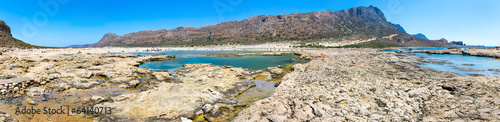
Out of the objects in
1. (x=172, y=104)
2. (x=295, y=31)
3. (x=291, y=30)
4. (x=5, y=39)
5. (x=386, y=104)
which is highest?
(x=291, y=30)

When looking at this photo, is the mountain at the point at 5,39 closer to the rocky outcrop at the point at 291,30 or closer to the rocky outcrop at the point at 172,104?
the rocky outcrop at the point at 172,104

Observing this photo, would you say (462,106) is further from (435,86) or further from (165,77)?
(165,77)

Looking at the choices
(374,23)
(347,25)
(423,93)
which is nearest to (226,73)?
(423,93)

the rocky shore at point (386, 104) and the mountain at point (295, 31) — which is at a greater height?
the mountain at point (295, 31)

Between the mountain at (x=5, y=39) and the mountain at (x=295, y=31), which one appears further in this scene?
the mountain at (x=295, y=31)

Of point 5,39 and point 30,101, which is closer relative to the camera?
point 30,101

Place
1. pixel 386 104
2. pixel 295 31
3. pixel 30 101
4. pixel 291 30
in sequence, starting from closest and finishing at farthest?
pixel 386 104
pixel 30 101
pixel 295 31
pixel 291 30

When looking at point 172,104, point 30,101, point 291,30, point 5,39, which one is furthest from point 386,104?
point 291,30

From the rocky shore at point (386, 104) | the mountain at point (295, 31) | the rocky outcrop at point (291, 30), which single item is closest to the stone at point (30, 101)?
the rocky shore at point (386, 104)

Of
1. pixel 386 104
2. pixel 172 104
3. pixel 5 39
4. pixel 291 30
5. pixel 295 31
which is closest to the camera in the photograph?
pixel 386 104

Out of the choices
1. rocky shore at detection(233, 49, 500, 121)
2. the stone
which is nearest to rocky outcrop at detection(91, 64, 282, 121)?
rocky shore at detection(233, 49, 500, 121)

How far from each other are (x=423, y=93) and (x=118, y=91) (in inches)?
736

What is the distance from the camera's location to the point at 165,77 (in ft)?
54.9

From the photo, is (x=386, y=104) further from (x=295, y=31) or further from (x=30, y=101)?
(x=295, y=31)
